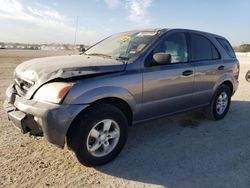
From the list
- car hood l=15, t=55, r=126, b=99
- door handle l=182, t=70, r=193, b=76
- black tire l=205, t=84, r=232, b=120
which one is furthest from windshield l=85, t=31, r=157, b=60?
black tire l=205, t=84, r=232, b=120

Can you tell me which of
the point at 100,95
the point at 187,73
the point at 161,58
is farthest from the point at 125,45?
the point at 100,95

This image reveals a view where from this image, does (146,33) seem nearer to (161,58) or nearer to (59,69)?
(161,58)

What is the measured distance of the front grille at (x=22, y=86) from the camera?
3.64 m

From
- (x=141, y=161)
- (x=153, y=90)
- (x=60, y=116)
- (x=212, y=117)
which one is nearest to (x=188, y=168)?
(x=141, y=161)

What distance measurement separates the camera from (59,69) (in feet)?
11.5

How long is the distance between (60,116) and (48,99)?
0.82 ft

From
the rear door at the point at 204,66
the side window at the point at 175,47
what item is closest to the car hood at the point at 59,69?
the side window at the point at 175,47

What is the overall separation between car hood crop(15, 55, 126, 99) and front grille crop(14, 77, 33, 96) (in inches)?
1.6

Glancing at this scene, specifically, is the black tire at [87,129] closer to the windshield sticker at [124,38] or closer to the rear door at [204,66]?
the windshield sticker at [124,38]

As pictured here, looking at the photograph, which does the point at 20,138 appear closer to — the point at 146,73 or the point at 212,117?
the point at 146,73

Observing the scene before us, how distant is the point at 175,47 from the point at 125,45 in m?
0.88

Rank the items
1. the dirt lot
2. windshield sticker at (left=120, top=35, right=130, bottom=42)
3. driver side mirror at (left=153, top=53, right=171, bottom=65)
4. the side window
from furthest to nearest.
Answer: windshield sticker at (left=120, top=35, right=130, bottom=42)
the side window
driver side mirror at (left=153, top=53, right=171, bottom=65)
the dirt lot

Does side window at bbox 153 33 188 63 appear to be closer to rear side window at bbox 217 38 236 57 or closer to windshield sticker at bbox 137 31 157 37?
windshield sticker at bbox 137 31 157 37

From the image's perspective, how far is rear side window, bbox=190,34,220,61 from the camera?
519 cm
